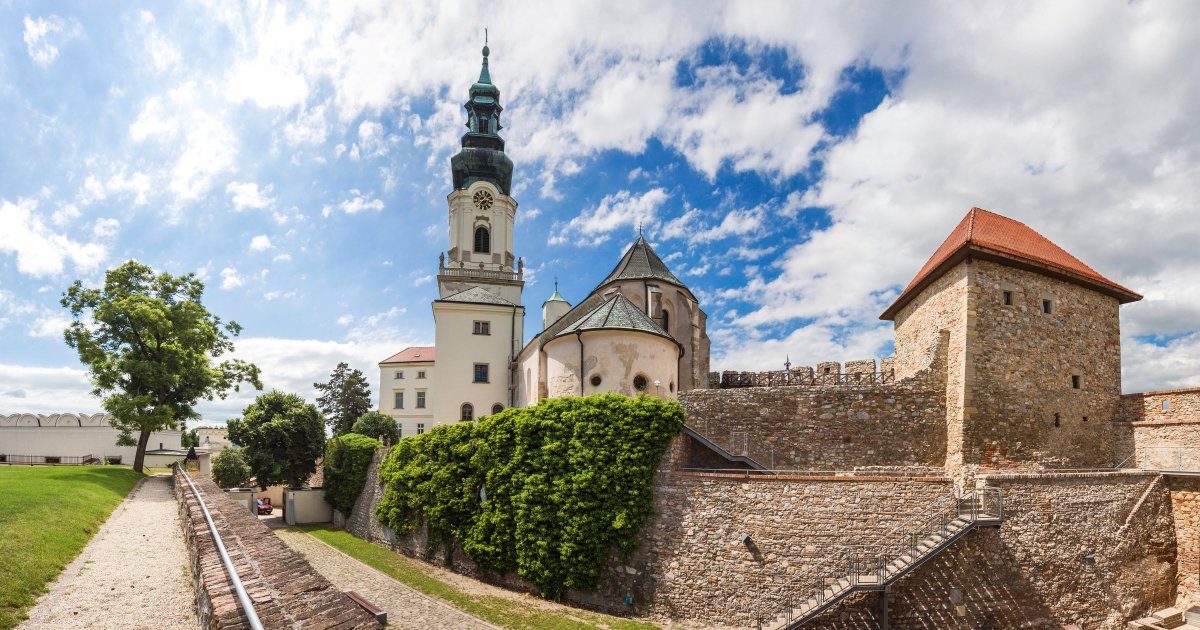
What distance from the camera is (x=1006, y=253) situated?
19.9m

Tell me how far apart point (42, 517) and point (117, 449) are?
4742 centimetres

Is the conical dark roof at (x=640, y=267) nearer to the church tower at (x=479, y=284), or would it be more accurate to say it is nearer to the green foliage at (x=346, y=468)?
the church tower at (x=479, y=284)

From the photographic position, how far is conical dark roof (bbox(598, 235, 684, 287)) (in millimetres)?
32531

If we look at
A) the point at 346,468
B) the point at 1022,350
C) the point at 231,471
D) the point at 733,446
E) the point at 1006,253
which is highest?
the point at 1006,253

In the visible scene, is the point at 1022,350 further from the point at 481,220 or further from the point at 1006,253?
the point at 481,220

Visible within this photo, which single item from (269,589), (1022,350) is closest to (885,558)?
(1022,350)

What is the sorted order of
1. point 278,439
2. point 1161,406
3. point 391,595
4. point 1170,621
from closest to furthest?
point 1170,621 < point 1161,406 < point 391,595 < point 278,439

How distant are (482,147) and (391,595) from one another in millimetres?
37021

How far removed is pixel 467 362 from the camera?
37.3m

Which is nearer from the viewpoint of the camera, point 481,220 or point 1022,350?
point 1022,350

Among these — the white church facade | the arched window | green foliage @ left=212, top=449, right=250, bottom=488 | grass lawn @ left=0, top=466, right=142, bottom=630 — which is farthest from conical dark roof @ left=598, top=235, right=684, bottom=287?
green foliage @ left=212, top=449, right=250, bottom=488

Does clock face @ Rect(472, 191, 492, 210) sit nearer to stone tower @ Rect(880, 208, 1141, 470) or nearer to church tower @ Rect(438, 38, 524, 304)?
church tower @ Rect(438, 38, 524, 304)

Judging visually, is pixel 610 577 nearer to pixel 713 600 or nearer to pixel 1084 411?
pixel 713 600

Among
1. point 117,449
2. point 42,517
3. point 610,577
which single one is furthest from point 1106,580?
point 117,449
